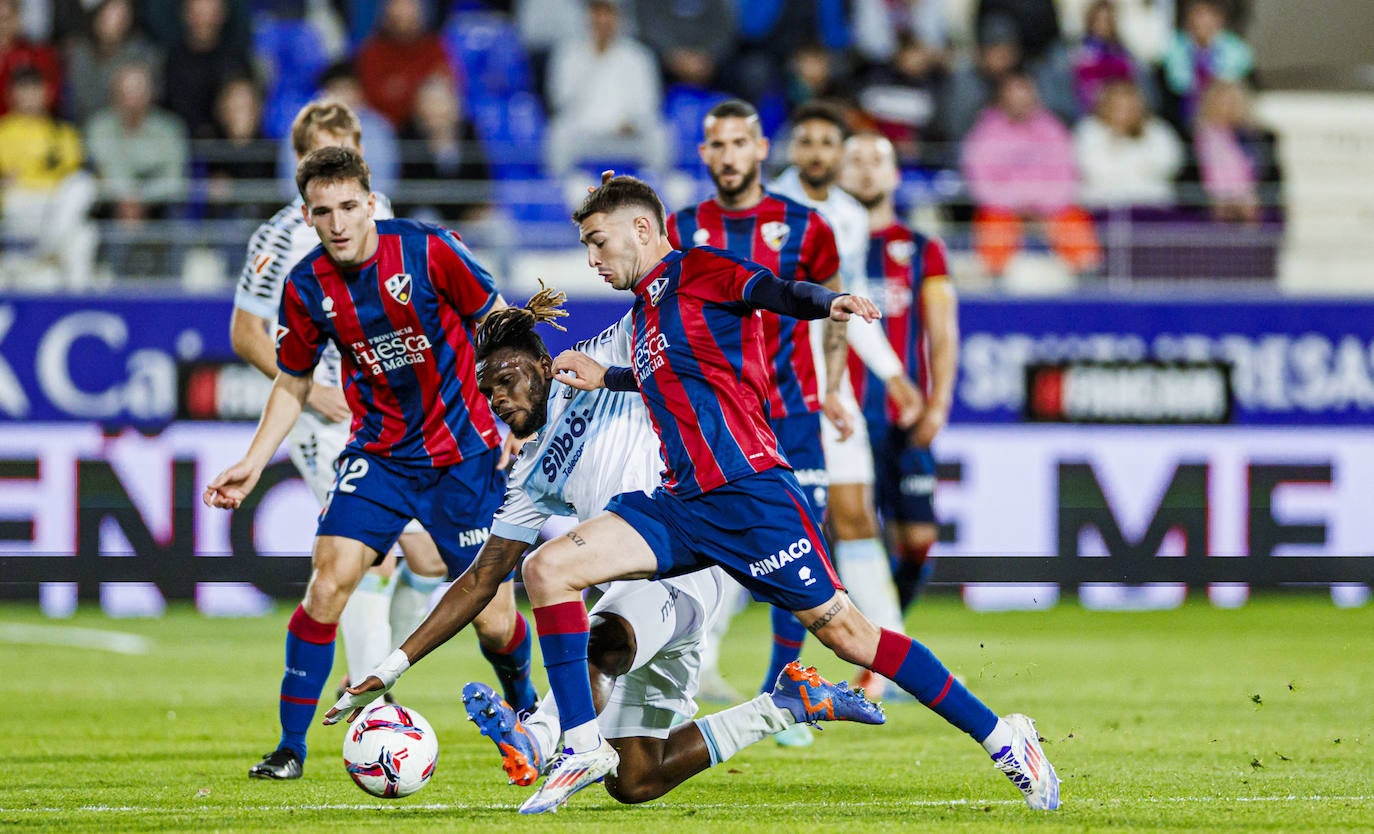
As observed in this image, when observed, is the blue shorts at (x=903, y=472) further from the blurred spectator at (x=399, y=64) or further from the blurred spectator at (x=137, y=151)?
the blurred spectator at (x=399, y=64)

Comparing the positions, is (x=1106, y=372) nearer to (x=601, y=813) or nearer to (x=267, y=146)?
(x=267, y=146)

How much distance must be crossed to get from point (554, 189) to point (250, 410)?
2951 millimetres

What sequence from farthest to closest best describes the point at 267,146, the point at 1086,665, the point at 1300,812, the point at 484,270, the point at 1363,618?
the point at 267,146 < the point at 1363,618 < the point at 1086,665 < the point at 484,270 < the point at 1300,812

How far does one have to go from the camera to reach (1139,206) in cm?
1368

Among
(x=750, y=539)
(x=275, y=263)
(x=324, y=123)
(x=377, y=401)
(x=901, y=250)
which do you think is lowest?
(x=750, y=539)

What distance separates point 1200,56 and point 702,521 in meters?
11.9

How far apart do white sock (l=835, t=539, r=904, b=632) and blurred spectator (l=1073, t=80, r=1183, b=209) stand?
6887 millimetres

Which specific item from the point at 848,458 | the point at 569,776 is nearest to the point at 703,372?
the point at 569,776

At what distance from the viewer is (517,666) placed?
6.79 m

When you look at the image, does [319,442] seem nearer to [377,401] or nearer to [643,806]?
[377,401]

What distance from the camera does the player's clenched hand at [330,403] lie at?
24.1 ft

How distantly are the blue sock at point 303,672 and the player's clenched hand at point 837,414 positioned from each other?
2.32 m

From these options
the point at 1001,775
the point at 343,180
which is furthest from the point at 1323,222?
the point at 343,180

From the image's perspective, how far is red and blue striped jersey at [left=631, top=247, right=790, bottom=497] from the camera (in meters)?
5.52
